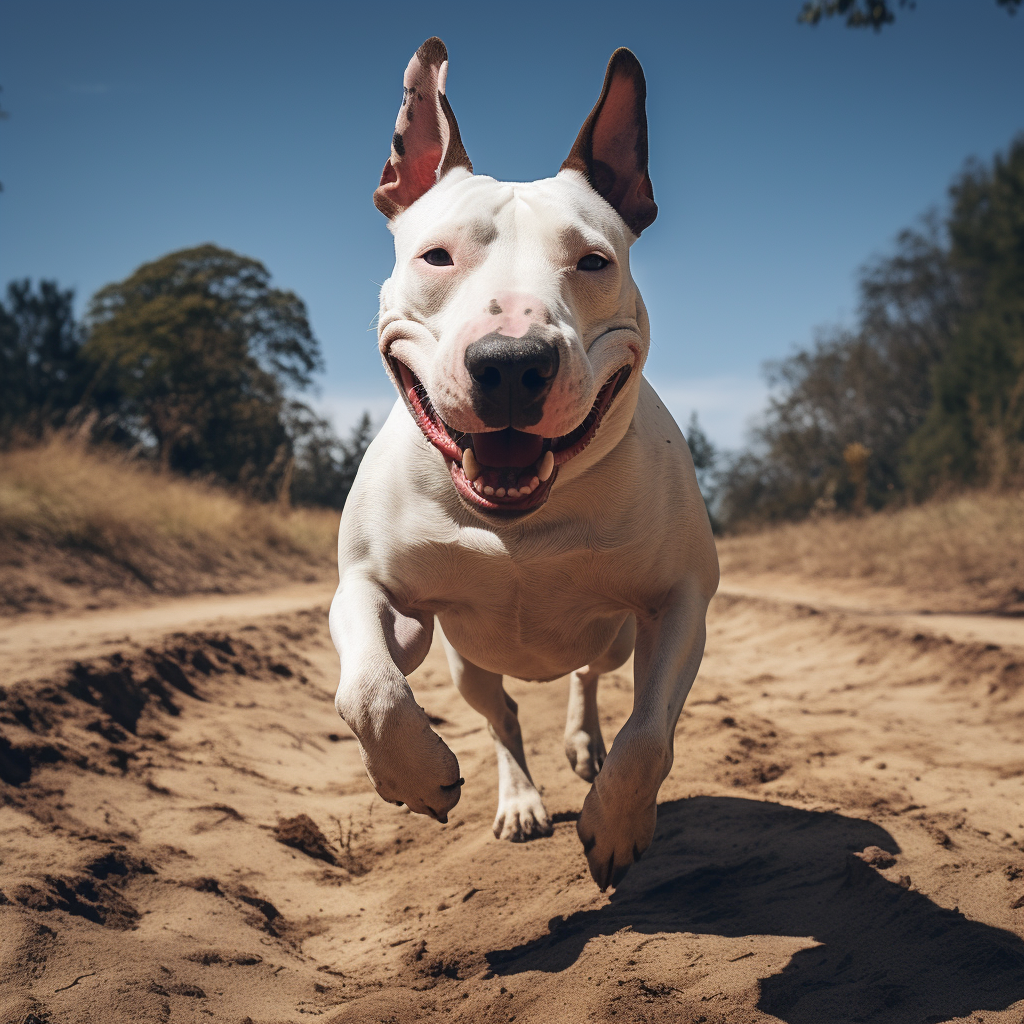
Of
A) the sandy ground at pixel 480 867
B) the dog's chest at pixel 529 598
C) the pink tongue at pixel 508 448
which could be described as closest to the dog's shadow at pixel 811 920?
the sandy ground at pixel 480 867

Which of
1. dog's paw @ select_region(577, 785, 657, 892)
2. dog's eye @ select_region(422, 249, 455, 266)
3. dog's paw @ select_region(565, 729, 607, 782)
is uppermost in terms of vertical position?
dog's eye @ select_region(422, 249, 455, 266)

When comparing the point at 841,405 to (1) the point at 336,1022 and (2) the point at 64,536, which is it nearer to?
(2) the point at 64,536

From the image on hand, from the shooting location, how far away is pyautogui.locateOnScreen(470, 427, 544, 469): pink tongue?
2.18 meters

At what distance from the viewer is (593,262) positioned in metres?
2.35

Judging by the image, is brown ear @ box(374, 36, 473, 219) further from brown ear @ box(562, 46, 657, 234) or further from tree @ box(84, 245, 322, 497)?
tree @ box(84, 245, 322, 497)

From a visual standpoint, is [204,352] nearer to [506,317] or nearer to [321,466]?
[321,466]

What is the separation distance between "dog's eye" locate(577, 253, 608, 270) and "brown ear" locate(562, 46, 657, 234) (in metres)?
0.44

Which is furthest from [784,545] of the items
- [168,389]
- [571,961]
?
[168,389]

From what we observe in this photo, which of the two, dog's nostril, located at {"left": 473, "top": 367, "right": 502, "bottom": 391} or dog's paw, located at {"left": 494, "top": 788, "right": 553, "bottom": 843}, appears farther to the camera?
dog's paw, located at {"left": 494, "top": 788, "right": 553, "bottom": 843}

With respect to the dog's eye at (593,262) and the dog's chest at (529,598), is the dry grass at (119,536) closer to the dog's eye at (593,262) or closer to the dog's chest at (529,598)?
the dog's chest at (529,598)

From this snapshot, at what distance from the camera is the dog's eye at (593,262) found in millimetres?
2340

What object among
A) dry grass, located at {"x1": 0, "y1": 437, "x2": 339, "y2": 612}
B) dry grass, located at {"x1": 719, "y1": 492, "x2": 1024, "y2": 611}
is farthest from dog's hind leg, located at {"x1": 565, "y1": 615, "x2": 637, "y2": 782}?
dry grass, located at {"x1": 719, "y1": 492, "x2": 1024, "y2": 611}

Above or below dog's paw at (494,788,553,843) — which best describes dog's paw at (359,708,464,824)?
above

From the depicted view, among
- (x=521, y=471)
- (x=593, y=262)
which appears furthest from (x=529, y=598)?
(x=593, y=262)
